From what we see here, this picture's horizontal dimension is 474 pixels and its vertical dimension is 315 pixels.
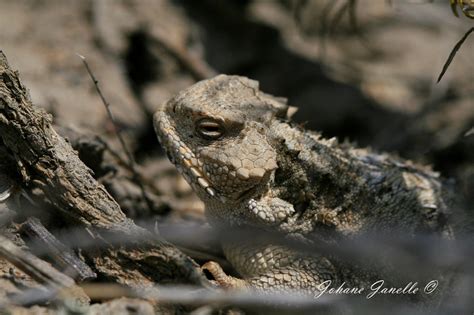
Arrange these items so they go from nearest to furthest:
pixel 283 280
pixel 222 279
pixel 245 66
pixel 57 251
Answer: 1. pixel 57 251
2. pixel 222 279
3. pixel 283 280
4. pixel 245 66

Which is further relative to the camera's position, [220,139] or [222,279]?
[220,139]

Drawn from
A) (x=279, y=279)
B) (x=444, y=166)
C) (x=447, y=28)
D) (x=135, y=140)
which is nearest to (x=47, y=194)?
(x=279, y=279)

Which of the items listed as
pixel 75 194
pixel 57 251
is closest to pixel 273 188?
pixel 75 194

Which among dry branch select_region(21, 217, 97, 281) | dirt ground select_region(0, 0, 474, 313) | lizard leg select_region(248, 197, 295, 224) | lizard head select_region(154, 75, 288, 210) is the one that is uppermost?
dirt ground select_region(0, 0, 474, 313)

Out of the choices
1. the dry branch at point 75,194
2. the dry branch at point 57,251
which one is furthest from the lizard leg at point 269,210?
the dry branch at point 57,251

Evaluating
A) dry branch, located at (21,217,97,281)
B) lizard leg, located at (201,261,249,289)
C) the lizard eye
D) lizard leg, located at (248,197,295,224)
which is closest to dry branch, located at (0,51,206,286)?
dry branch, located at (21,217,97,281)

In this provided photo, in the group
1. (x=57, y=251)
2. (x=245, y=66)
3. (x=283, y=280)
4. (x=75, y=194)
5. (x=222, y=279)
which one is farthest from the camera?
(x=245, y=66)

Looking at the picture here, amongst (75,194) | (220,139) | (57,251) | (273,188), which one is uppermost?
(220,139)

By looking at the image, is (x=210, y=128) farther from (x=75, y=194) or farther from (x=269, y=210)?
(x=75, y=194)

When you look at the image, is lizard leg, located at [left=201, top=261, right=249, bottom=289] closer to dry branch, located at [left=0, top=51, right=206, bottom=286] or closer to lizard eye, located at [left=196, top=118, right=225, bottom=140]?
dry branch, located at [left=0, top=51, right=206, bottom=286]
